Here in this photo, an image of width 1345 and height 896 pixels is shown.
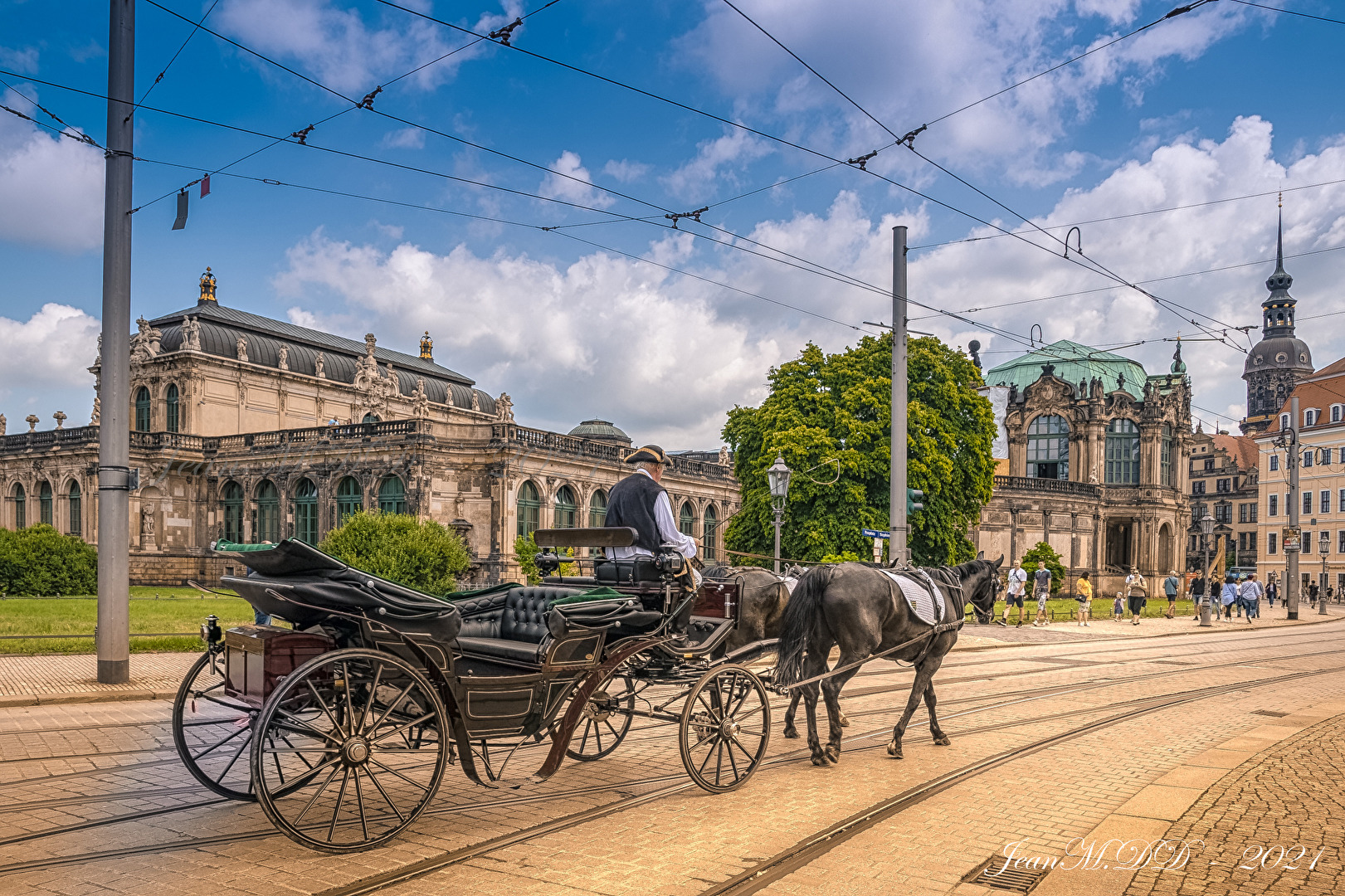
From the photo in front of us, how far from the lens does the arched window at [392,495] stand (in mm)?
47719

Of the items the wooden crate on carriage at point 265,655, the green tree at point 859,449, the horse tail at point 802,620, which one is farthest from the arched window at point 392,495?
the wooden crate on carriage at point 265,655

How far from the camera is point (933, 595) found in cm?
1072

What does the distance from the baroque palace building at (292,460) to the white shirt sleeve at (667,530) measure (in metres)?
37.0

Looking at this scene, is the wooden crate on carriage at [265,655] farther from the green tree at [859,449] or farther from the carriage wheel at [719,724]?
the green tree at [859,449]

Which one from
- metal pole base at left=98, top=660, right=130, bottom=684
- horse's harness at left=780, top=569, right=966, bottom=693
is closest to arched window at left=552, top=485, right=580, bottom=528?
metal pole base at left=98, top=660, right=130, bottom=684

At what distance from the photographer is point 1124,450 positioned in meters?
70.0

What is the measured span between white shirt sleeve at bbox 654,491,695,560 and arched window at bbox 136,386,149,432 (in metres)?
59.7

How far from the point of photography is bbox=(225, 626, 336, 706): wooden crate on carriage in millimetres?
6410

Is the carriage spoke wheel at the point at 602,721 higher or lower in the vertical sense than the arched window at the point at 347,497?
lower

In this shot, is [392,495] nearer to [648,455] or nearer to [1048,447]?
[648,455]

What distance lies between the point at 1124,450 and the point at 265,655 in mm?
71448

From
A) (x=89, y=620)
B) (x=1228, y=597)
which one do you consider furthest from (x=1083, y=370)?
(x=89, y=620)

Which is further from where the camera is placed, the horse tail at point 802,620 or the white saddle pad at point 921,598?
the white saddle pad at point 921,598

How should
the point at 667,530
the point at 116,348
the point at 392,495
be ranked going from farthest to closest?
the point at 392,495 < the point at 116,348 < the point at 667,530
